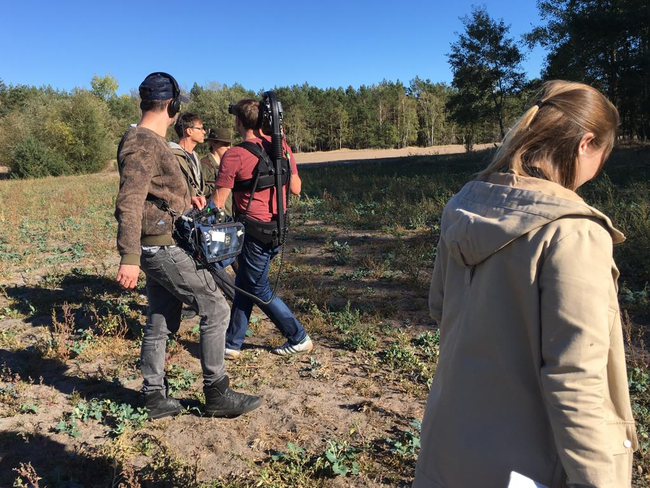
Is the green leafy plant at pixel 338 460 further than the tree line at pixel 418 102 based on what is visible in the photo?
No

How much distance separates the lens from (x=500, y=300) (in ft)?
4.25

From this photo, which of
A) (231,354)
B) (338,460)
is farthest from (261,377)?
(338,460)

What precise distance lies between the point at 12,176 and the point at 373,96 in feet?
162

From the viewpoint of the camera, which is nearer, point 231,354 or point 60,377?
point 60,377

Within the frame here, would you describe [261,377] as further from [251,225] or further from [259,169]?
[259,169]

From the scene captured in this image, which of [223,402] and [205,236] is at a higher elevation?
[205,236]

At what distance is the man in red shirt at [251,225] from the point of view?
150 inches

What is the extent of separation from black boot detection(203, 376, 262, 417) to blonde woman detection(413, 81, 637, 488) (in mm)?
2132

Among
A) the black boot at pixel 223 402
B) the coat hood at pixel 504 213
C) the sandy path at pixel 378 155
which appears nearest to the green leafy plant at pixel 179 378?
the black boot at pixel 223 402

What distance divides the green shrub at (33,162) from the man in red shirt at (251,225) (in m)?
40.7

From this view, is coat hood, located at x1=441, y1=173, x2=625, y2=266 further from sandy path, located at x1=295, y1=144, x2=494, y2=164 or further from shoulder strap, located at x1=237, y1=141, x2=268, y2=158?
sandy path, located at x1=295, y1=144, x2=494, y2=164

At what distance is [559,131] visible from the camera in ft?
4.37

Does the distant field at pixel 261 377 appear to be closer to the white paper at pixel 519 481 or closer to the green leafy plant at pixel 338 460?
the green leafy plant at pixel 338 460

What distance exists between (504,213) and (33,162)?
44465mm
